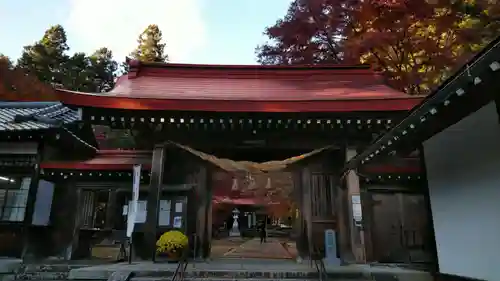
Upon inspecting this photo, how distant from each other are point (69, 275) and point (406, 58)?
16.3 meters

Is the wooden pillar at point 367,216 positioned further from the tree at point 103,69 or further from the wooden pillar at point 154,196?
the tree at point 103,69

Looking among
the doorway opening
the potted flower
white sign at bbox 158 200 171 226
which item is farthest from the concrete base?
the doorway opening

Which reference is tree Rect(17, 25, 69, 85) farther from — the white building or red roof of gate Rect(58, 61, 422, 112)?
the white building

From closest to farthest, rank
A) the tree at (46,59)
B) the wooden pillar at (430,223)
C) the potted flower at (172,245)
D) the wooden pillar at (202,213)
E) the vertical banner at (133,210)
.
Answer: the wooden pillar at (430,223)
the potted flower at (172,245)
the vertical banner at (133,210)
the wooden pillar at (202,213)
the tree at (46,59)

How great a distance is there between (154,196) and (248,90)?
13.7ft

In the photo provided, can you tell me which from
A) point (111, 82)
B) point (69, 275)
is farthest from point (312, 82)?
point (111, 82)

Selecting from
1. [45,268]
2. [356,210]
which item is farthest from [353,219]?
[45,268]

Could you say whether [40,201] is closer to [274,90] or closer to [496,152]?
[274,90]

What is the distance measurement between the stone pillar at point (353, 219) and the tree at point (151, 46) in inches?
1060

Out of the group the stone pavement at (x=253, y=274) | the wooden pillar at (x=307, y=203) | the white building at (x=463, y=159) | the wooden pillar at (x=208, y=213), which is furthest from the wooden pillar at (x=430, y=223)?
the wooden pillar at (x=208, y=213)

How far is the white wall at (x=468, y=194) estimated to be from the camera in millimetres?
4844

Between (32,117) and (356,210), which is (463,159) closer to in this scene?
(356,210)

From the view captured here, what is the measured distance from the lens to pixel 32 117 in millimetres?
10078

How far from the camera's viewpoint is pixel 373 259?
8.38m
